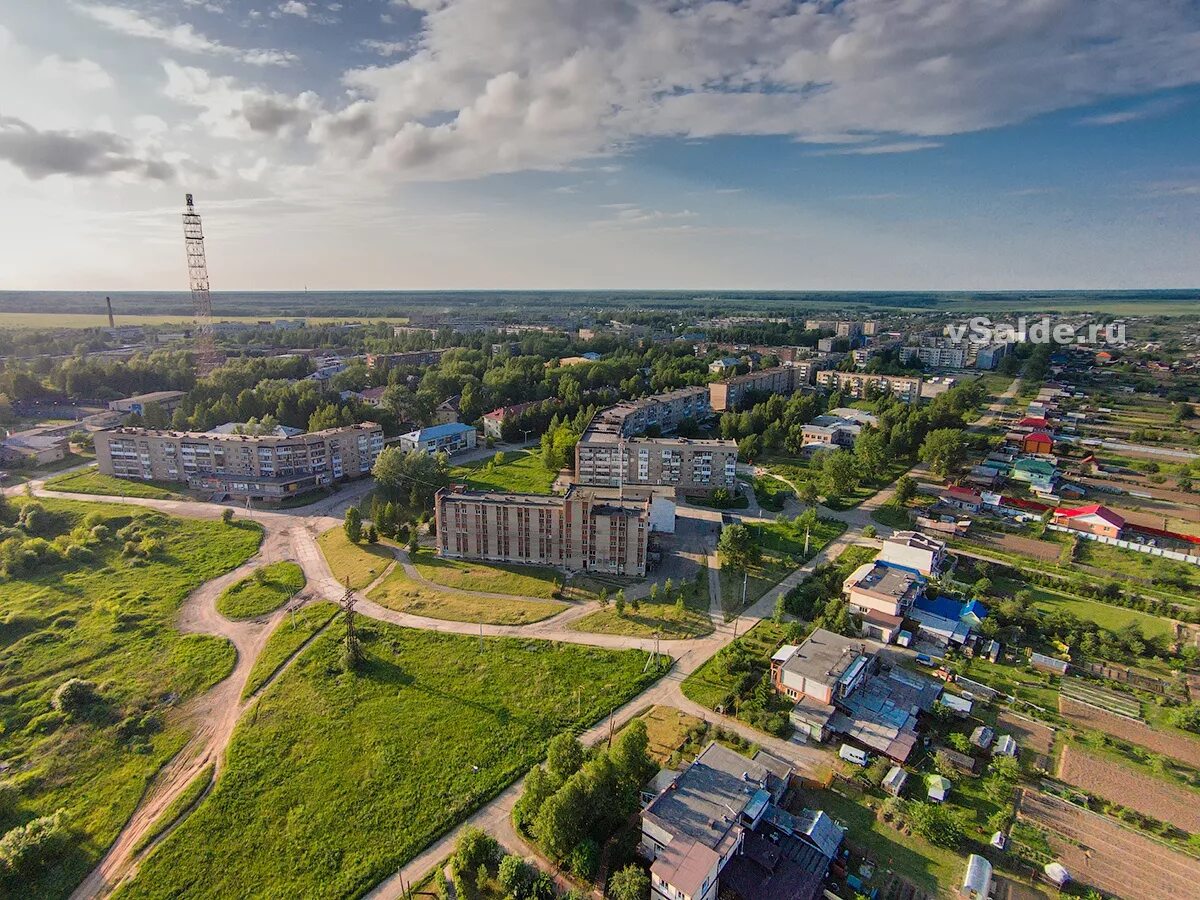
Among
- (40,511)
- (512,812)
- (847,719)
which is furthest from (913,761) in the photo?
(40,511)

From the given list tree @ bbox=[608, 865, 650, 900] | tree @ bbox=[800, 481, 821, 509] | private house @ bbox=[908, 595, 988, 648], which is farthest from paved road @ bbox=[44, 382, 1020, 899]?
private house @ bbox=[908, 595, 988, 648]

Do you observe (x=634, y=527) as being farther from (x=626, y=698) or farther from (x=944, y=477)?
(x=944, y=477)

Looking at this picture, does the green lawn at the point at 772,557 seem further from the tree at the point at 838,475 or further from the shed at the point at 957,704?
the shed at the point at 957,704

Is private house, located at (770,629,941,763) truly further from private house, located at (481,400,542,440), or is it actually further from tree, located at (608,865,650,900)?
private house, located at (481,400,542,440)

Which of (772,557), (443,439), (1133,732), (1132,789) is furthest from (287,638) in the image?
(1133,732)

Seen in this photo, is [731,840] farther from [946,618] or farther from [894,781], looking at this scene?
[946,618]

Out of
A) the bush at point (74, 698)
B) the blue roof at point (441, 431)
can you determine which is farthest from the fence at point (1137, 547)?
the bush at point (74, 698)
